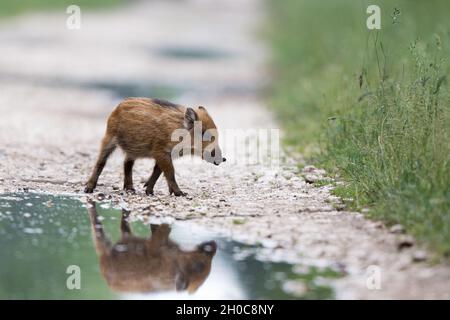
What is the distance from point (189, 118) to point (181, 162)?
8.41 ft

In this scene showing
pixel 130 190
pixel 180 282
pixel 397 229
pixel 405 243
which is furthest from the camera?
pixel 130 190

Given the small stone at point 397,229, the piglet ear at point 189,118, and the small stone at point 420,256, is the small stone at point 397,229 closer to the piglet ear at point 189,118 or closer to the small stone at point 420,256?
the small stone at point 420,256

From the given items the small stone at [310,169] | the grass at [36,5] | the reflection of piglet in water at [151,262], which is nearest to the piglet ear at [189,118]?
the reflection of piglet in water at [151,262]

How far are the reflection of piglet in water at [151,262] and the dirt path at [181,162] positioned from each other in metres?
0.53

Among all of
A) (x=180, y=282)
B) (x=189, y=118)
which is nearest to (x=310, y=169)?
(x=189, y=118)

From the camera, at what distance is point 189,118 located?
9039mm

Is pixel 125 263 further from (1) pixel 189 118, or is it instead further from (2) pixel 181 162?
(2) pixel 181 162

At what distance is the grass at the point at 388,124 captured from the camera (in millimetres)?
7488

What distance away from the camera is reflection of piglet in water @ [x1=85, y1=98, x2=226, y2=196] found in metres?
9.12

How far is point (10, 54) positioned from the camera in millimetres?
22484

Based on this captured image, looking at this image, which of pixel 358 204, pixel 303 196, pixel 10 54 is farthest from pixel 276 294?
pixel 10 54

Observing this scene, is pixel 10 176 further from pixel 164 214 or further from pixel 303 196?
pixel 303 196

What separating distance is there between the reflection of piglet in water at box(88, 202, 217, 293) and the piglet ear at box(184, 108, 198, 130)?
1.45 m

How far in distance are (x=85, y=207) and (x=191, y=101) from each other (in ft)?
30.2
